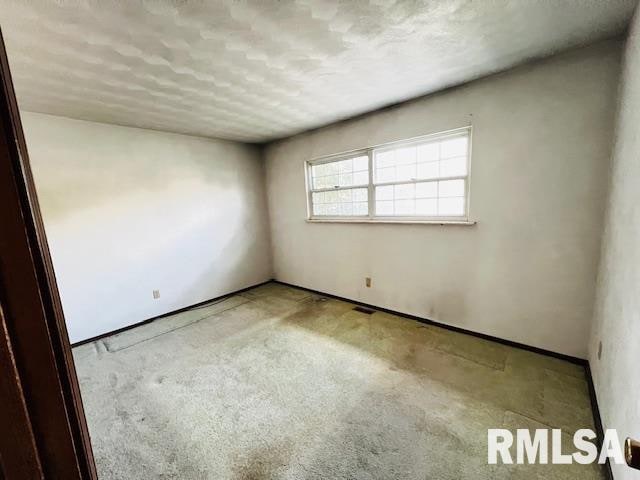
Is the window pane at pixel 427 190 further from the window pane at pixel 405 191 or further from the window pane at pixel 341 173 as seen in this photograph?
the window pane at pixel 341 173

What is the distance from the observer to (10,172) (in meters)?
0.39

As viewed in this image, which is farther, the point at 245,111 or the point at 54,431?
the point at 245,111

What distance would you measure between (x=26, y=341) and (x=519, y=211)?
2.85 m

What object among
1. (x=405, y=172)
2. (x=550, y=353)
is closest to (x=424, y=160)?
(x=405, y=172)

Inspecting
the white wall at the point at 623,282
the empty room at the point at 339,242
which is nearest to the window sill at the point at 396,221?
the empty room at the point at 339,242

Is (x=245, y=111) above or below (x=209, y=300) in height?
above

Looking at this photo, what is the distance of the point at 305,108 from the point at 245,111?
2.08ft

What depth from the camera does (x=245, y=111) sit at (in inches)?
112

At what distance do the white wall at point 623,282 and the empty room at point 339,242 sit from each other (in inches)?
1.0

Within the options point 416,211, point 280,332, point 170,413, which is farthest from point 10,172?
point 416,211

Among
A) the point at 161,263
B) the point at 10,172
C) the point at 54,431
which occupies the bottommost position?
the point at 161,263

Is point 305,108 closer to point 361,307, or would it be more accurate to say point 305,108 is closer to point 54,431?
point 361,307

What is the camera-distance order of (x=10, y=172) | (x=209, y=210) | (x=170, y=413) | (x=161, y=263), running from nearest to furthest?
1. (x=10, y=172)
2. (x=170, y=413)
3. (x=161, y=263)
4. (x=209, y=210)

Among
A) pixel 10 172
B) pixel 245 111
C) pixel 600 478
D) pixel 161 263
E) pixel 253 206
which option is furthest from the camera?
pixel 253 206
